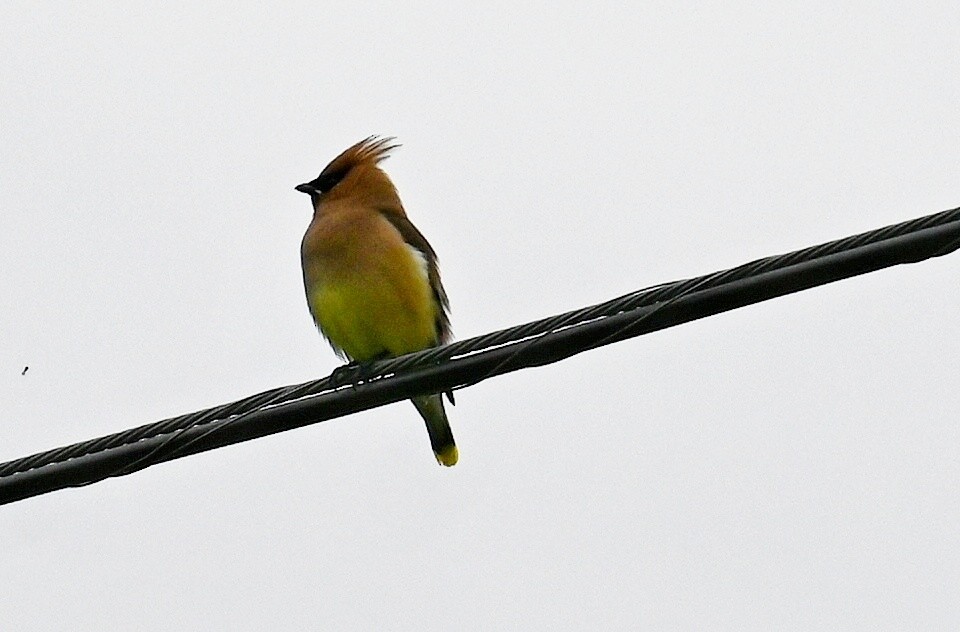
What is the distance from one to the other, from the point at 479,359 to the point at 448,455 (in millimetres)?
3578

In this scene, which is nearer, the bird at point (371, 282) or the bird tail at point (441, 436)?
the bird at point (371, 282)

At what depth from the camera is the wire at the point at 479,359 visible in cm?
459

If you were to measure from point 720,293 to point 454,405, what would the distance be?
155 inches

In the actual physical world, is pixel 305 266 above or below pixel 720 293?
above

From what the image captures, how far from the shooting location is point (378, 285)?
7.91 m

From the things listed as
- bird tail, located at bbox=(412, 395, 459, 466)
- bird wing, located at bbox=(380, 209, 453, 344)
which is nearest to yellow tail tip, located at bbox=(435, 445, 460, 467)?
bird tail, located at bbox=(412, 395, 459, 466)

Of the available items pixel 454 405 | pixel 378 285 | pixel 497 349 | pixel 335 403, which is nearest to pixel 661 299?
pixel 497 349

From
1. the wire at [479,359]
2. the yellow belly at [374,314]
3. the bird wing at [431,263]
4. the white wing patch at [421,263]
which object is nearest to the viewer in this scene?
the wire at [479,359]

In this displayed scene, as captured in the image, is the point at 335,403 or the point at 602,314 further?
the point at 335,403

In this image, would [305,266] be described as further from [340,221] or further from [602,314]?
[602,314]

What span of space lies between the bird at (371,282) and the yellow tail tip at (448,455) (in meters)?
0.70

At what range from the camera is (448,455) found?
29.0ft

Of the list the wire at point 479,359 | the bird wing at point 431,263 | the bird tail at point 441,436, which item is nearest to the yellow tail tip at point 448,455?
the bird tail at point 441,436

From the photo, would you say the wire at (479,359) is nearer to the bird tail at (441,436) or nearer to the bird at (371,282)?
the bird at (371,282)
